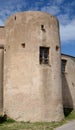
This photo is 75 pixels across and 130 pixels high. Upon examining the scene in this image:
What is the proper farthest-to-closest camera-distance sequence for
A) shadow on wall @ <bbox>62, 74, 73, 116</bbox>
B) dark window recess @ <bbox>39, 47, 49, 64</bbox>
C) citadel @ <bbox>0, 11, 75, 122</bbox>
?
shadow on wall @ <bbox>62, 74, 73, 116</bbox> → dark window recess @ <bbox>39, 47, 49, 64</bbox> → citadel @ <bbox>0, 11, 75, 122</bbox>

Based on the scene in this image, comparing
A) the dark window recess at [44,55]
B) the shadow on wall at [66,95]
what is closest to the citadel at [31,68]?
the dark window recess at [44,55]

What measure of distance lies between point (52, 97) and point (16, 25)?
252 inches

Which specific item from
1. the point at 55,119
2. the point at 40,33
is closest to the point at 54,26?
the point at 40,33

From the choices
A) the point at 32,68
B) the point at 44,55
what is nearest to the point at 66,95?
the point at 44,55

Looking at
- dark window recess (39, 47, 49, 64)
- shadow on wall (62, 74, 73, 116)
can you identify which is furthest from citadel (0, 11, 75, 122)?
shadow on wall (62, 74, 73, 116)

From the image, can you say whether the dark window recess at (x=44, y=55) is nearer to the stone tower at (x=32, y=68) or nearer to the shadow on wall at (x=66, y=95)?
the stone tower at (x=32, y=68)

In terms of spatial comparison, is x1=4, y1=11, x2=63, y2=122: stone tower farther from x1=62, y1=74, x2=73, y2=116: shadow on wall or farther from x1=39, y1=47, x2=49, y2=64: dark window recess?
x1=62, y1=74, x2=73, y2=116: shadow on wall

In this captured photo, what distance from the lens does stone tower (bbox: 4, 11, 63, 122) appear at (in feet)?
73.8

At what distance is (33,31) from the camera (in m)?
23.4

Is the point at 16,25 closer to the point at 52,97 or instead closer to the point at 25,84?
the point at 25,84

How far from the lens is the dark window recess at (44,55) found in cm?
2359

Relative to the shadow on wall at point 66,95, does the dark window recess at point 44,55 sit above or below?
above

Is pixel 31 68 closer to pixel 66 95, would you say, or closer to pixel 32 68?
pixel 32 68

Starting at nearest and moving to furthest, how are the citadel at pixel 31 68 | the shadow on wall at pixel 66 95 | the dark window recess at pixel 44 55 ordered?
1. the citadel at pixel 31 68
2. the dark window recess at pixel 44 55
3. the shadow on wall at pixel 66 95
